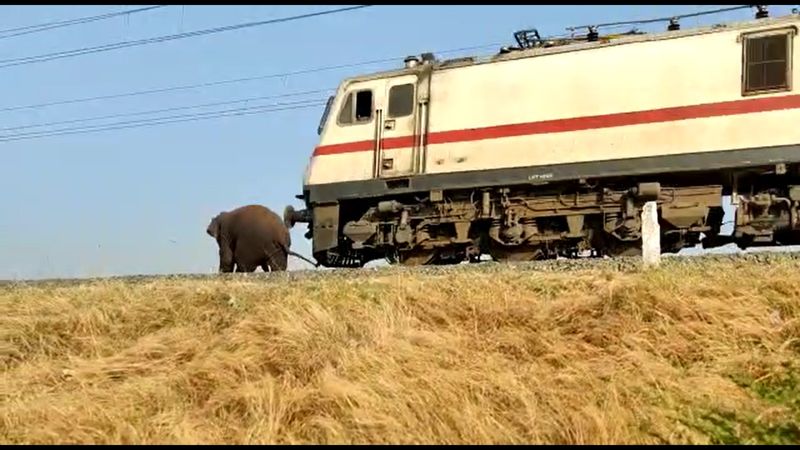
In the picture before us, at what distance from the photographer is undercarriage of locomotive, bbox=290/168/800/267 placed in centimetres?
868

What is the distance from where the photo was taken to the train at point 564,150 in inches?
338

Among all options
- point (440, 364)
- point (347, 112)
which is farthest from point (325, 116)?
point (440, 364)

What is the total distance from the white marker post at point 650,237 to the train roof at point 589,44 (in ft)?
9.01

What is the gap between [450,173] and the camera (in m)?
10.2

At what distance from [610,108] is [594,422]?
20.6 feet

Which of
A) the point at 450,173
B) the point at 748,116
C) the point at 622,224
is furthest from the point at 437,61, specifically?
the point at 748,116

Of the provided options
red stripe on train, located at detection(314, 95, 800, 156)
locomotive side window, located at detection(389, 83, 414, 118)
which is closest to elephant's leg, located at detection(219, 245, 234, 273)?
red stripe on train, located at detection(314, 95, 800, 156)

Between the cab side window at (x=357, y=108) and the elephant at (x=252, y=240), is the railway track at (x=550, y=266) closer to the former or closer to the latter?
the elephant at (x=252, y=240)

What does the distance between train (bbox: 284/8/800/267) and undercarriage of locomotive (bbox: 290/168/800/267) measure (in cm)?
2

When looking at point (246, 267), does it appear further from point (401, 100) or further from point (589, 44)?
point (589, 44)

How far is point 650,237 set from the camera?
7.49 meters

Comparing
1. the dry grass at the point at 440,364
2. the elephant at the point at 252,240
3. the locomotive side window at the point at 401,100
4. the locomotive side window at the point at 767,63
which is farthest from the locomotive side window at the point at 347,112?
the locomotive side window at the point at 767,63

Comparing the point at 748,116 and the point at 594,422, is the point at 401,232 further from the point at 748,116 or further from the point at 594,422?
the point at 594,422

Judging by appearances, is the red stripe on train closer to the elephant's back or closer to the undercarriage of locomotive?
the undercarriage of locomotive
